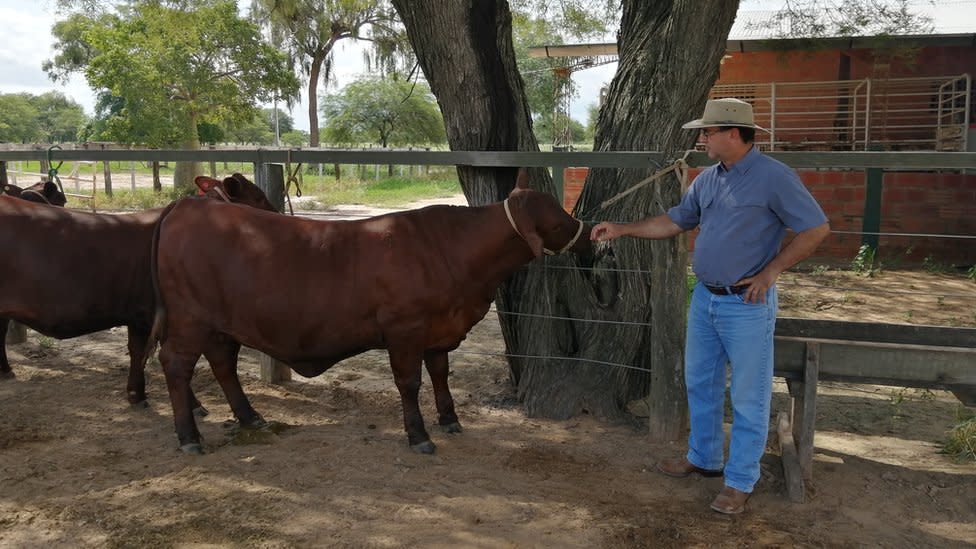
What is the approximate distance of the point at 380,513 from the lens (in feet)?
12.7

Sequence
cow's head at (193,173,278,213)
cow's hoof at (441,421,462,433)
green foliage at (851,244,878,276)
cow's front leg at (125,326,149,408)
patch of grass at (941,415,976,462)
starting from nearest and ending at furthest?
patch of grass at (941,415,976,462), cow's hoof at (441,421,462,433), cow's front leg at (125,326,149,408), cow's head at (193,173,278,213), green foliage at (851,244,878,276)

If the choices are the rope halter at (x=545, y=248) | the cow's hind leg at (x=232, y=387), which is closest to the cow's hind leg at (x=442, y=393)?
the rope halter at (x=545, y=248)

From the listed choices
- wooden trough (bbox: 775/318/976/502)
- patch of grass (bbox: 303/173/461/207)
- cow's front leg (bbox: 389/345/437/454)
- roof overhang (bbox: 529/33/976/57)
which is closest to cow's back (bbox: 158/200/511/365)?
cow's front leg (bbox: 389/345/437/454)

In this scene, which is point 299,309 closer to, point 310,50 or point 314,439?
point 314,439

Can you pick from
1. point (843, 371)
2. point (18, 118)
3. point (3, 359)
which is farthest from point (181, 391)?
point (18, 118)

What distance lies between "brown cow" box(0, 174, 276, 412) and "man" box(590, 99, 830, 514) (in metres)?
3.67

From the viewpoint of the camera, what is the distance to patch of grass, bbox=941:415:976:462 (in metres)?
4.48

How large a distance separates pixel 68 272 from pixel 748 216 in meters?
4.34

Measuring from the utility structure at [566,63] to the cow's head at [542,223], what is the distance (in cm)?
929

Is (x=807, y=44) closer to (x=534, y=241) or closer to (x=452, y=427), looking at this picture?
(x=534, y=241)

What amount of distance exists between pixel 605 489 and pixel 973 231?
10.9m

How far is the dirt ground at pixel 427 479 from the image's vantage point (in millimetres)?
3658

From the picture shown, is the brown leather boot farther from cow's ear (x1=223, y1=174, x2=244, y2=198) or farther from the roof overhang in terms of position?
the roof overhang

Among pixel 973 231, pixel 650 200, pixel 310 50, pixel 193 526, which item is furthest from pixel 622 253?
pixel 310 50
